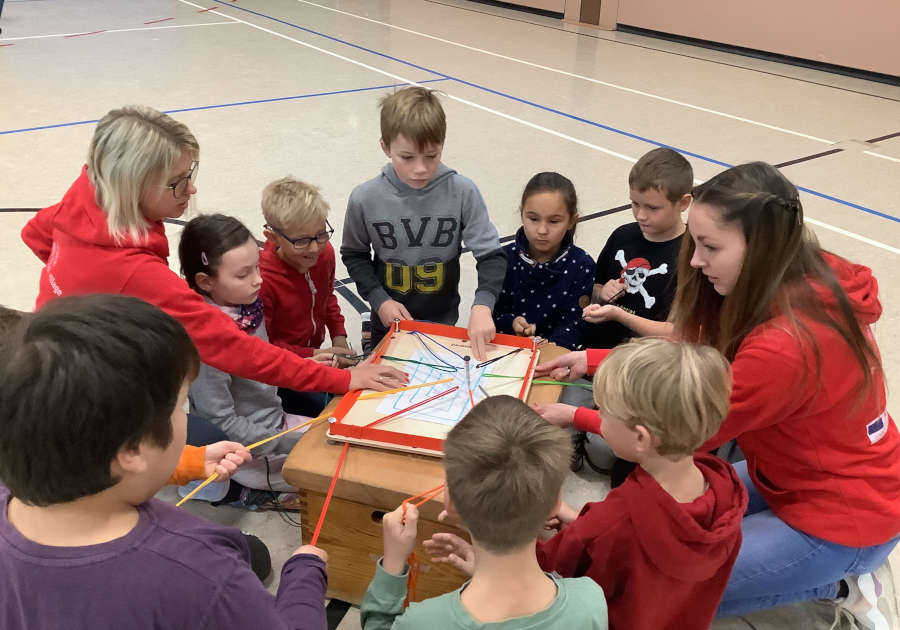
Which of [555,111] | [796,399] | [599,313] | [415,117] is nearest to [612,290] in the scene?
[599,313]

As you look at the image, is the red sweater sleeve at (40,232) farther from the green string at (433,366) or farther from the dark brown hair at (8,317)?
the green string at (433,366)

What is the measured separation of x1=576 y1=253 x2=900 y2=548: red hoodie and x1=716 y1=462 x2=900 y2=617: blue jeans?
33 mm

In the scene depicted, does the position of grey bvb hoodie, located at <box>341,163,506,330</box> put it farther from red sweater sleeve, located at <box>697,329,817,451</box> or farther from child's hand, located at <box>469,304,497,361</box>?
red sweater sleeve, located at <box>697,329,817,451</box>

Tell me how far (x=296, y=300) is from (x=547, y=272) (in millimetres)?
881

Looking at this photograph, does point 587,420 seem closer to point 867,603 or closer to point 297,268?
point 867,603

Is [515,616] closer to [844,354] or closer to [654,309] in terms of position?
[844,354]

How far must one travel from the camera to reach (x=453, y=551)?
58.0 inches

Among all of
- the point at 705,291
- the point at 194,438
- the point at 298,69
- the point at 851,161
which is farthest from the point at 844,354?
the point at 298,69

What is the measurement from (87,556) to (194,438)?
1.01 meters

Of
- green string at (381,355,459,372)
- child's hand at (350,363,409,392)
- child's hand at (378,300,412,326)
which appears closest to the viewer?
child's hand at (350,363,409,392)

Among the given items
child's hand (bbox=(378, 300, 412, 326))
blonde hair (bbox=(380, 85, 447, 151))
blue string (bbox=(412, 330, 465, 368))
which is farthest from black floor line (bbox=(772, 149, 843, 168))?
blue string (bbox=(412, 330, 465, 368))

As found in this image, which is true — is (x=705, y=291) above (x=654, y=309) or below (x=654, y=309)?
above

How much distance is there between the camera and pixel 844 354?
1.55 meters

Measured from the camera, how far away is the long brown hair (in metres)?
1.56
